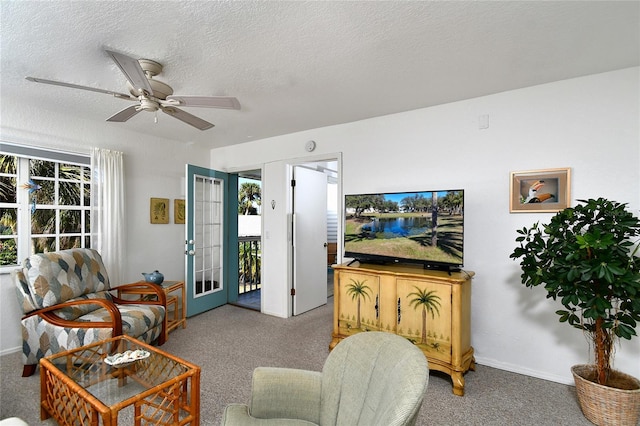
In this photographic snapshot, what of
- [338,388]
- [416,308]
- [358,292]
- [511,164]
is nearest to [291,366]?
[358,292]

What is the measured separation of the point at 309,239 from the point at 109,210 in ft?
8.08

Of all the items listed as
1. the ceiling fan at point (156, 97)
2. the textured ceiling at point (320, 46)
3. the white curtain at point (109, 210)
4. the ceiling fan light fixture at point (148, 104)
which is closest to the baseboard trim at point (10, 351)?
the white curtain at point (109, 210)

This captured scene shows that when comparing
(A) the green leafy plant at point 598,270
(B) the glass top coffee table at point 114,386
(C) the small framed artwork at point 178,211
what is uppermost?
(C) the small framed artwork at point 178,211

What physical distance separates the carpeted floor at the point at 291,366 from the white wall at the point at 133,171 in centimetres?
69

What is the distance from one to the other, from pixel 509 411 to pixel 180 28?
323 cm

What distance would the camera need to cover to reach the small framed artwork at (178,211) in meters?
4.51

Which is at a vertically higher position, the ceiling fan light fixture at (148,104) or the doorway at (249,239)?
the ceiling fan light fixture at (148,104)

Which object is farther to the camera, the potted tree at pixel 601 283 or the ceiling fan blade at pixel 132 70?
the potted tree at pixel 601 283

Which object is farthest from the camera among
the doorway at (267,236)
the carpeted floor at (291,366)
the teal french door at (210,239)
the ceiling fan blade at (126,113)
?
the doorway at (267,236)

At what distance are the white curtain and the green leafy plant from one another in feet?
13.4

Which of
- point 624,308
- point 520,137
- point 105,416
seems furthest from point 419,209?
point 105,416

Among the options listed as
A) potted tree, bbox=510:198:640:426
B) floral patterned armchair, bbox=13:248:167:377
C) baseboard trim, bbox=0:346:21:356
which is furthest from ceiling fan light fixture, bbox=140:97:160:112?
potted tree, bbox=510:198:640:426

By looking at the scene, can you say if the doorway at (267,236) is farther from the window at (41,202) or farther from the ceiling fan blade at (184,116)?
the window at (41,202)

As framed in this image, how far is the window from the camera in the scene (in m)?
3.12
